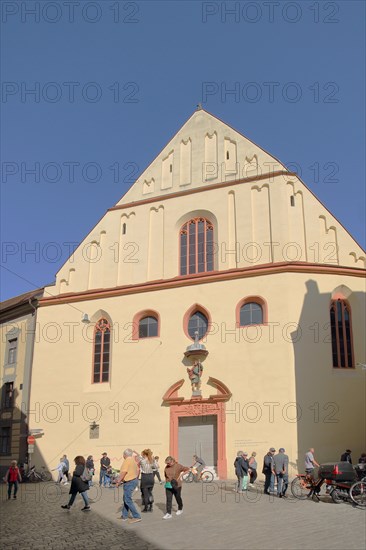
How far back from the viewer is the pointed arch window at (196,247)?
80.8ft

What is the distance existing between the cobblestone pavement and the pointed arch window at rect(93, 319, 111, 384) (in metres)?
9.12

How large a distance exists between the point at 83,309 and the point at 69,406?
4326 mm

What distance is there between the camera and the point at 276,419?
20.6m

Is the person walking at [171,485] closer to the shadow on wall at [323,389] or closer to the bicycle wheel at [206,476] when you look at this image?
the bicycle wheel at [206,476]

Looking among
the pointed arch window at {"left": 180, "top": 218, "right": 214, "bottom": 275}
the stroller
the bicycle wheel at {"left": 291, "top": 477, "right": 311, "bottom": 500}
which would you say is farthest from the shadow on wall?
the stroller

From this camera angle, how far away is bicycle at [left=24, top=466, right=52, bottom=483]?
943 inches

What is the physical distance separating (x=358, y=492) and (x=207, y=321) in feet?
36.7

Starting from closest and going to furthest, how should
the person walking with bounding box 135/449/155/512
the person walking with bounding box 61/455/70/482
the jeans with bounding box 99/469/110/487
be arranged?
the person walking with bounding box 135/449/155/512, the jeans with bounding box 99/469/110/487, the person walking with bounding box 61/455/70/482

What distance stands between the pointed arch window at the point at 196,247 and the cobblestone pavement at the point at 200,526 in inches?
431

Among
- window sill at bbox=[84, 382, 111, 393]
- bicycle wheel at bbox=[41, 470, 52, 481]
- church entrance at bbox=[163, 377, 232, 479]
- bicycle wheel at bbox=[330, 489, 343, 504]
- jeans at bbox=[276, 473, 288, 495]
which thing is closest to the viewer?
bicycle wheel at bbox=[330, 489, 343, 504]

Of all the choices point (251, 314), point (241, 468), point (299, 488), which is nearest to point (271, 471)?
point (241, 468)

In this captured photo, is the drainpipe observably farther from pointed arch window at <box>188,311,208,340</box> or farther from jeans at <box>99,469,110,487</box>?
pointed arch window at <box>188,311,208,340</box>

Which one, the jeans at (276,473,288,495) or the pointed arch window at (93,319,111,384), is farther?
the pointed arch window at (93,319,111,384)

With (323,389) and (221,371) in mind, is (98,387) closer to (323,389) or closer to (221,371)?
(221,371)
